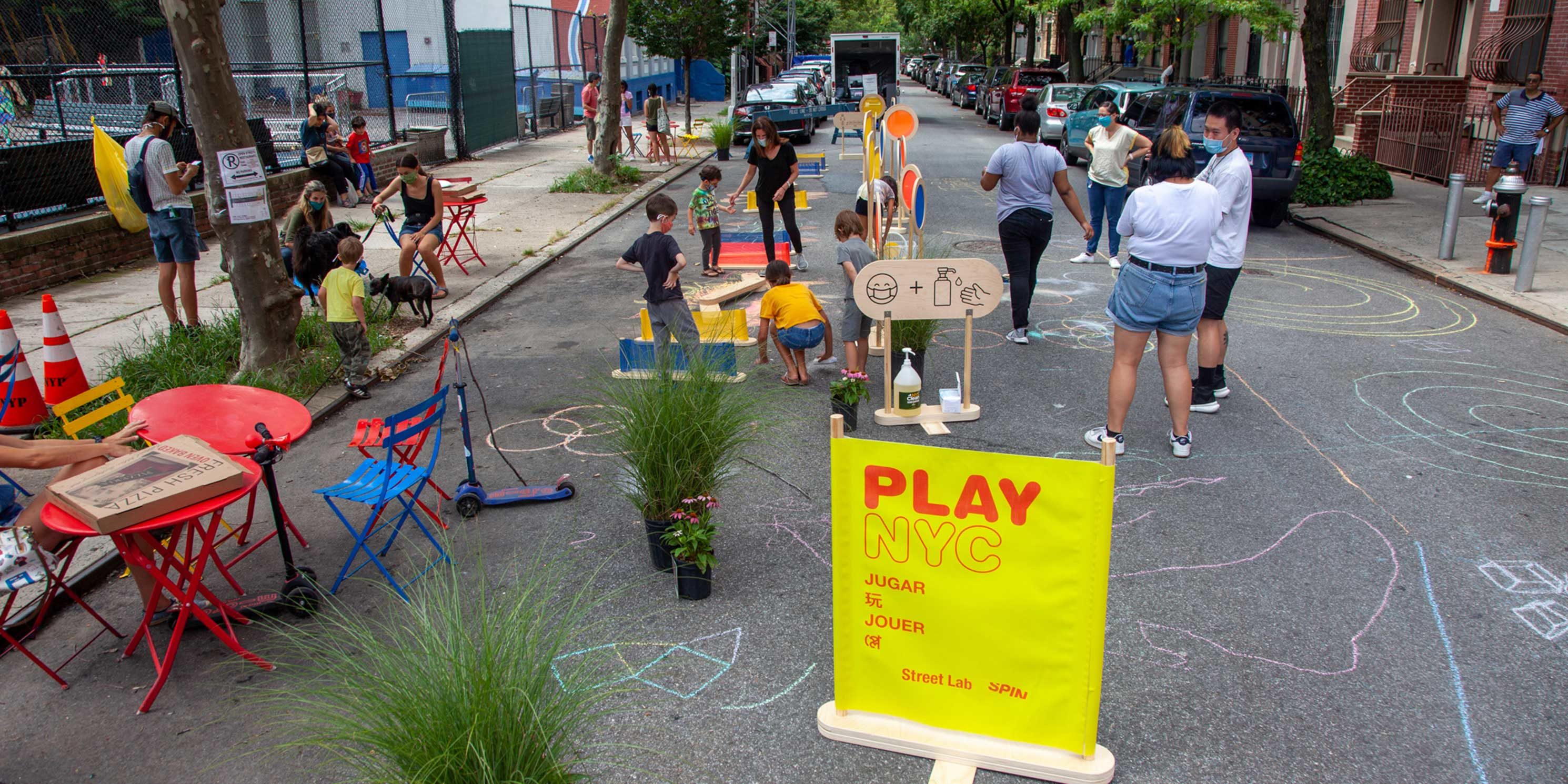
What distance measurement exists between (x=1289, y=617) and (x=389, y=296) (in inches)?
300

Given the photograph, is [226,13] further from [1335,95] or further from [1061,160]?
[1335,95]

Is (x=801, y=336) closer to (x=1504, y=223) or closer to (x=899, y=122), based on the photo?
(x=899, y=122)

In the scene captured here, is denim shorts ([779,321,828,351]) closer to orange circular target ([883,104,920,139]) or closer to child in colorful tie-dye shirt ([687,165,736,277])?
orange circular target ([883,104,920,139])

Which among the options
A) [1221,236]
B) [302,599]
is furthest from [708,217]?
[302,599]

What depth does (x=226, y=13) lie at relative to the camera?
69.4 feet

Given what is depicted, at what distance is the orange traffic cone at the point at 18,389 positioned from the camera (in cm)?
580

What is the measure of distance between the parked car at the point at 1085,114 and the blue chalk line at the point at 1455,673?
14683 mm

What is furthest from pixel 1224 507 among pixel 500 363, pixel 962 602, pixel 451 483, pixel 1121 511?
pixel 500 363

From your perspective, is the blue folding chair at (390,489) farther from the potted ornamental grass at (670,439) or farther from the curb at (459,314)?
the curb at (459,314)

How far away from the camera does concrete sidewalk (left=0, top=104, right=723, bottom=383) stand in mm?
8750

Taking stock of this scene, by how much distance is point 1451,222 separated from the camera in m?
10.9

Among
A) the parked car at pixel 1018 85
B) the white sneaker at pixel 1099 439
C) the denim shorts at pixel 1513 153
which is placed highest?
the parked car at pixel 1018 85

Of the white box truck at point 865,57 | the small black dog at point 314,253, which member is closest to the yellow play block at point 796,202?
the small black dog at point 314,253

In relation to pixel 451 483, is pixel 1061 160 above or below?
above
